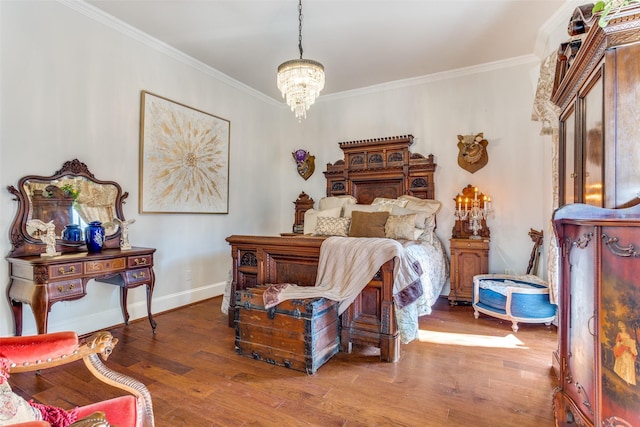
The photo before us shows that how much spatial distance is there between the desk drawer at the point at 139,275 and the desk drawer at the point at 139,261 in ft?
0.16

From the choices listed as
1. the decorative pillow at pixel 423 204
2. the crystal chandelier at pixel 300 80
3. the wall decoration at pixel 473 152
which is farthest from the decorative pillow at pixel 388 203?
the crystal chandelier at pixel 300 80

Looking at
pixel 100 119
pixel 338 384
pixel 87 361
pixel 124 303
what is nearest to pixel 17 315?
pixel 124 303

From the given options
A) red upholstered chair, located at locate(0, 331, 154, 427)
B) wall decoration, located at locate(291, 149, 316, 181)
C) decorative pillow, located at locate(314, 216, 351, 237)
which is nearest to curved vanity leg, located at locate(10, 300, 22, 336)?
red upholstered chair, located at locate(0, 331, 154, 427)

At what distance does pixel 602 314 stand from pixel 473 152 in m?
3.38

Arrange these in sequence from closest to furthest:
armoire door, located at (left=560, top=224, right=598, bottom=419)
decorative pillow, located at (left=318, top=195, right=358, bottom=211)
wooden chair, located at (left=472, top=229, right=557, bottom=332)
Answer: armoire door, located at (left=560, top=224, right=598, bottom=419) < wooden chair, located at (left=472, top=229, right=557, bottom=332) < decorative pillow, located at (left=318, top=195, right=358, bottom=211)

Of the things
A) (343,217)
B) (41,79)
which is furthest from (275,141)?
(41,79)

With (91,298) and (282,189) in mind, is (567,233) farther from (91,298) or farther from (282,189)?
(282,189)

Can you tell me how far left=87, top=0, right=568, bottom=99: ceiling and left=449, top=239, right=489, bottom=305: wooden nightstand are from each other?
2.32 m

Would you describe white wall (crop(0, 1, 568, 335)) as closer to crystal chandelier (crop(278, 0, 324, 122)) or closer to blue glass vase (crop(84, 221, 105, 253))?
blue glass vase (crop(84, 221, 105, 253))

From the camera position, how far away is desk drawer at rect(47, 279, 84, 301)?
2.30m

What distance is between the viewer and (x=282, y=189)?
562 cm

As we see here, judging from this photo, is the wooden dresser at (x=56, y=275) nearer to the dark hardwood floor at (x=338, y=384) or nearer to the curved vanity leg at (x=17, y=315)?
the curved vanity leg at (x=17, y=315)

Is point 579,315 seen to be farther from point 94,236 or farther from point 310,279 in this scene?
point 94,236

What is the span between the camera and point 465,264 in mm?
3854
